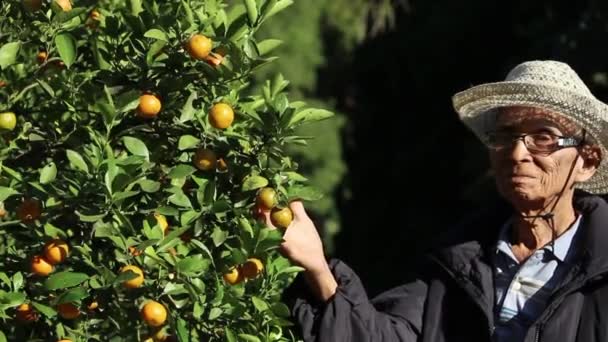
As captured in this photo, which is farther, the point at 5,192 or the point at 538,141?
the point at 538,141

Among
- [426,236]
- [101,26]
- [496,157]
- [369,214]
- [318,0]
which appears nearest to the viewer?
[101,26]

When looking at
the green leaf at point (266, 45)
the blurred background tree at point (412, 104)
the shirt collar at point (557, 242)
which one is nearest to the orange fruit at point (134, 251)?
the green leaf at point (266, 45)

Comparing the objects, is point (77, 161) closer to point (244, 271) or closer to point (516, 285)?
point (244, 271)

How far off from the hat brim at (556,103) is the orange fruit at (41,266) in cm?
123

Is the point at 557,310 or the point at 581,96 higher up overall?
the point at 581,96

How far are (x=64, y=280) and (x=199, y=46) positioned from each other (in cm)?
57

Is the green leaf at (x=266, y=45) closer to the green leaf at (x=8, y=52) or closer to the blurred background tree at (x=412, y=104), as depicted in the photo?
the green leaf at (x=8, y=52)

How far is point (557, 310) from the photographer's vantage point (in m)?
3.26

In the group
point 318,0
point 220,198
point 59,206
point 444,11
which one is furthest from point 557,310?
point 318,0

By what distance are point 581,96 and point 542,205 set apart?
29cm

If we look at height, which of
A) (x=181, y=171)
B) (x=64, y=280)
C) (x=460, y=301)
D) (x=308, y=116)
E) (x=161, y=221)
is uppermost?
(x=308, y=116)

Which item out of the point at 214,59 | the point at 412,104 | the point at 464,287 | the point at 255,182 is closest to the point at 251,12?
the point at 214,59

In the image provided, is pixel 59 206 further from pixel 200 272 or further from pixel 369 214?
pixel 369 214

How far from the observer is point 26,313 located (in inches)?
120
